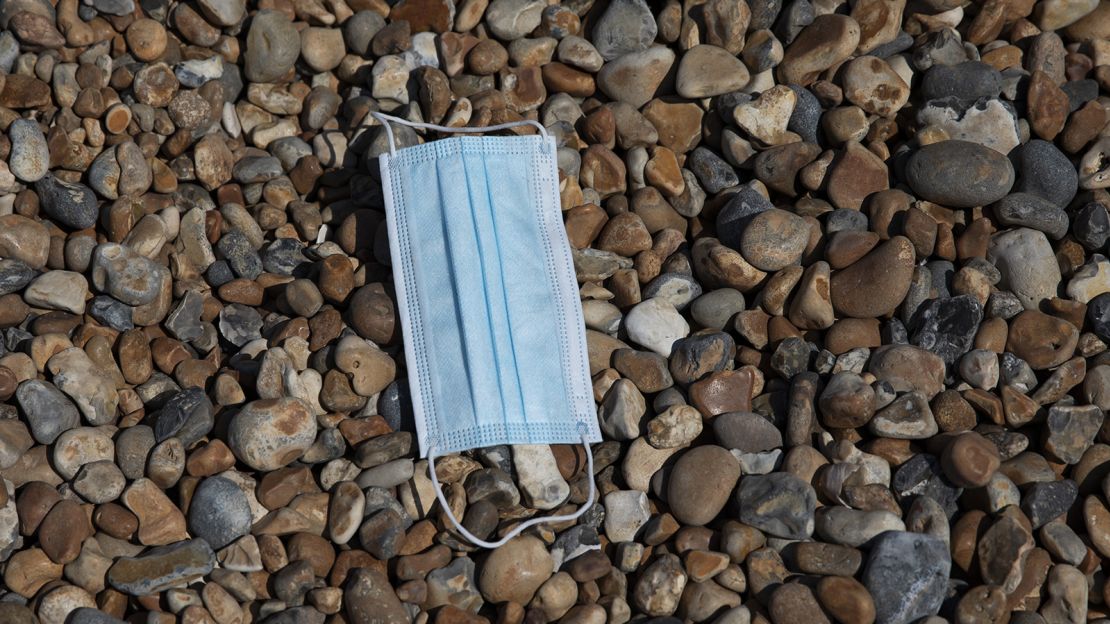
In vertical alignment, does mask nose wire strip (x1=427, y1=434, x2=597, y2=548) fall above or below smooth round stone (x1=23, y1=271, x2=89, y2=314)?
below

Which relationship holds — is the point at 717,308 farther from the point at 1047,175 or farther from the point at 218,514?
the point at 218,514

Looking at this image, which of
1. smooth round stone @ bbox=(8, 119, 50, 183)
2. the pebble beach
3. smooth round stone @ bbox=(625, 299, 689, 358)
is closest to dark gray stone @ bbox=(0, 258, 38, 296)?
the pebble beach

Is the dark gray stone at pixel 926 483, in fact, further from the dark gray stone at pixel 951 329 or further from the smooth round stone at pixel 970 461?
the dark gray stone at pixel 951 329

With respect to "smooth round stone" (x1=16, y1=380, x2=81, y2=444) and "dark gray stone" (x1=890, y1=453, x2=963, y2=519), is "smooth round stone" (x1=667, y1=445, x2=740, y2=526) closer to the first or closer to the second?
"dark gray stone" (x1=890, y1=453, x2=963, y2=519)

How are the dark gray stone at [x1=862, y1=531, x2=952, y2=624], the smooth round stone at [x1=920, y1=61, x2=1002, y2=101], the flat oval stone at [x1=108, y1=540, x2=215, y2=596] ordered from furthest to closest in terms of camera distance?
the smooth round stone at [x1=920, y1=61, x2=1002, y2=101]
the flat oval stone at [x1=108, y1=540, x2=215, y2=596]
the dark gray stone at [x1=862, y1=531, x2=952, y2=624]

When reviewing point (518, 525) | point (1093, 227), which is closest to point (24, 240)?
point (518, 525)

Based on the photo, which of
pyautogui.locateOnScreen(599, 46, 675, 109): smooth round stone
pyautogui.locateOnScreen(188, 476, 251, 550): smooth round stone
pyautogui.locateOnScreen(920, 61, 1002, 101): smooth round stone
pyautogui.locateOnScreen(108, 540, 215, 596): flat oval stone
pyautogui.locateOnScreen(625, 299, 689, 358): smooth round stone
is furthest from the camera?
pyautogui.locateOnScreen(599, 46, 675, 109): smooth round stone

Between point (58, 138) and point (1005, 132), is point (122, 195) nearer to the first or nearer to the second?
point (58, 138)

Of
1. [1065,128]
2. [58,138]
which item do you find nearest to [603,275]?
[1065,128]
